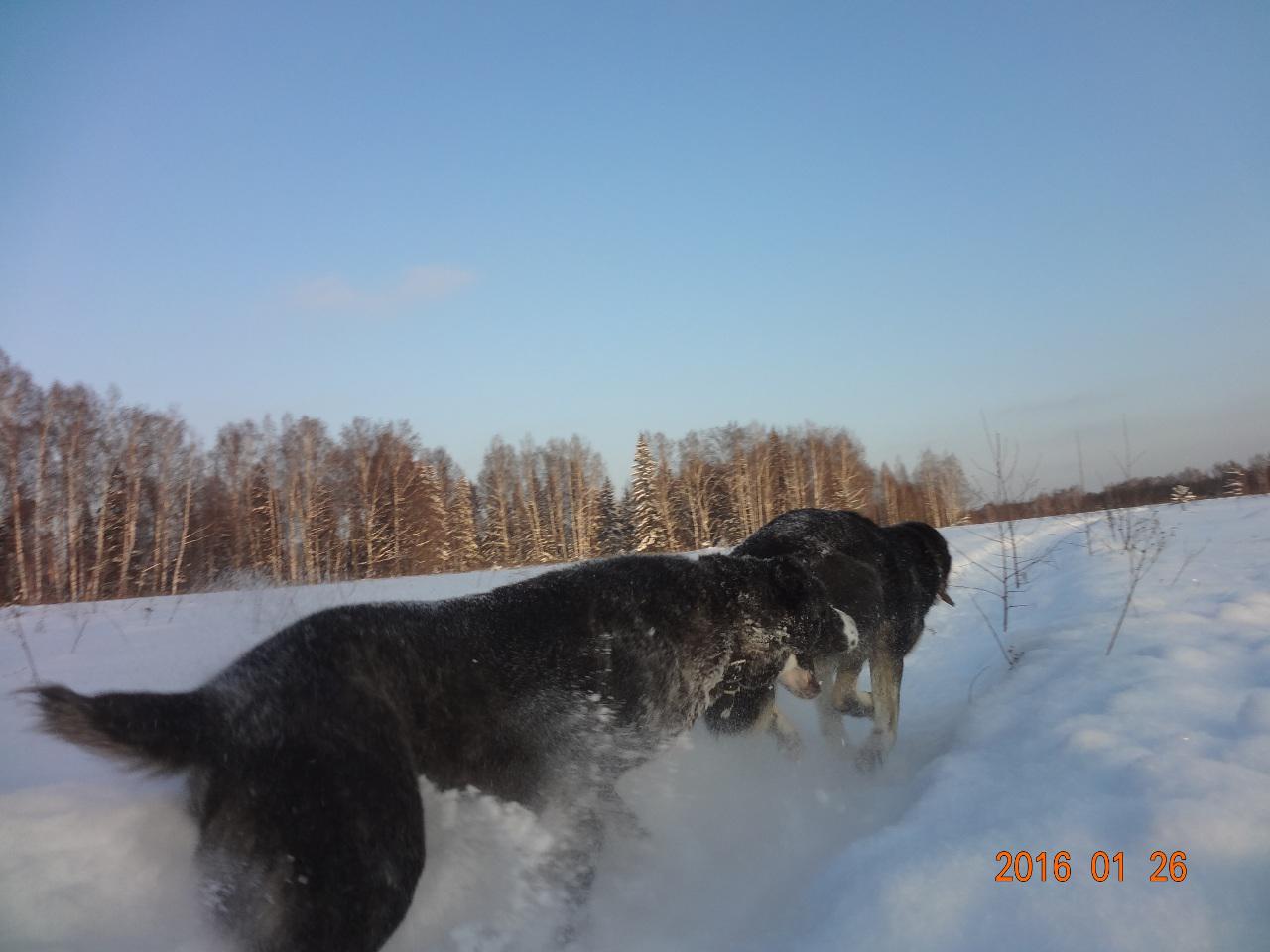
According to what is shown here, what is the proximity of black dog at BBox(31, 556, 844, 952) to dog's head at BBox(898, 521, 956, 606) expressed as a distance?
7.42 feet

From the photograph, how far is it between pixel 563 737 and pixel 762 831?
4.84ft

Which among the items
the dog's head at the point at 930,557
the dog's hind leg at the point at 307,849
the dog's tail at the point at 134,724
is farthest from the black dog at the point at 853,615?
the dog's tail at the point at 134,724

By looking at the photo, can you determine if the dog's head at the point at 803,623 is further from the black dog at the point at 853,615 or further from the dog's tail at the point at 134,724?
the dog's tail at the point at 134,724

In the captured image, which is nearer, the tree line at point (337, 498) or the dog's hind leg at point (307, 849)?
the dog's hind leg at point (307, 849)

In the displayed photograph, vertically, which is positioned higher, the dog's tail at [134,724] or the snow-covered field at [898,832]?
the dog's tail at [134,724]

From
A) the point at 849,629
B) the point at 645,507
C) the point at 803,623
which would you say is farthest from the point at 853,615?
the point at 645,507

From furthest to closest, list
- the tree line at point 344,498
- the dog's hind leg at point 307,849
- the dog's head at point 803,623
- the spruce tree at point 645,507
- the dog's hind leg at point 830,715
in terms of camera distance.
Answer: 1. the spruce tree at point 645,507
2. the tree line at point 344,498
3. the dog's hind leg at point 830,715
4. the dog's head at point 803,623
5. the dog's hind leg at point 307,849

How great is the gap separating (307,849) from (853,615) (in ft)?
11.0

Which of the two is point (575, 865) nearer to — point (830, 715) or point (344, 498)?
point (830, 715)

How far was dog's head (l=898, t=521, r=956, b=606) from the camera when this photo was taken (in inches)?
214

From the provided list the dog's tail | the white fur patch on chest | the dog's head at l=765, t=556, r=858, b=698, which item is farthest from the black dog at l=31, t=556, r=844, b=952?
the white fur patch on chest

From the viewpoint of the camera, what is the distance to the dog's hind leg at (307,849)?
213cm

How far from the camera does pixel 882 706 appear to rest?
458cm

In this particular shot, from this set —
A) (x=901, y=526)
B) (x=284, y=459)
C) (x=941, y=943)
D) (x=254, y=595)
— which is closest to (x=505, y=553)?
(x=284, y=459)
